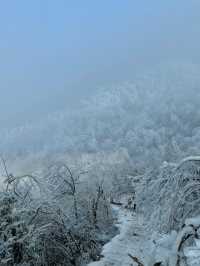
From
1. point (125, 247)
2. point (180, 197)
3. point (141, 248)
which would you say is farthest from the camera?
point (125, 247)

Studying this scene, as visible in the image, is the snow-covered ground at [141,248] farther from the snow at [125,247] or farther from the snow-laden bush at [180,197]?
the snow-laden bush at [180,197]

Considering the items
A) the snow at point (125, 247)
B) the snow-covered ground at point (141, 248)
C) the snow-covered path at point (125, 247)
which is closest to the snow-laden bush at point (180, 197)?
the snow-covered ground at point (141, 248)

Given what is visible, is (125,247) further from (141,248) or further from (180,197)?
(180,197)

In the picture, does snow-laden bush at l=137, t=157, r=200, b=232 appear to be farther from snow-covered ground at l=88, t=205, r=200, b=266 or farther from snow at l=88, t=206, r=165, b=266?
snow at l=88, t=206, r=165, b=266

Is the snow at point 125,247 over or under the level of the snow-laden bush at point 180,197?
under

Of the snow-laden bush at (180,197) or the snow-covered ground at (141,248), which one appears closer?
the snow-covered ground at (141,248)

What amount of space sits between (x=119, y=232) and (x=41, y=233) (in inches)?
469

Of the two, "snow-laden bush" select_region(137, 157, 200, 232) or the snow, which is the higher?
"snow-laden bush" select_region(137, 157, 200, 232)

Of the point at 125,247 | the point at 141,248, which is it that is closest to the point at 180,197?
the point at 141,248

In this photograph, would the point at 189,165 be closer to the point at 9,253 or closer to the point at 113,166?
the point at 9,253

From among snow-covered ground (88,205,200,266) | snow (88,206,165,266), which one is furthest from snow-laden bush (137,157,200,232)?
snow (88,206,165,266)

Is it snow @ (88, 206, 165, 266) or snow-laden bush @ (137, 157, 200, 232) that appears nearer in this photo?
snow-laden bush @ (137, 157, 200, 232)

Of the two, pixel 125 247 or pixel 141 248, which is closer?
pixel 141 248

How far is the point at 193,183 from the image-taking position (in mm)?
10883
